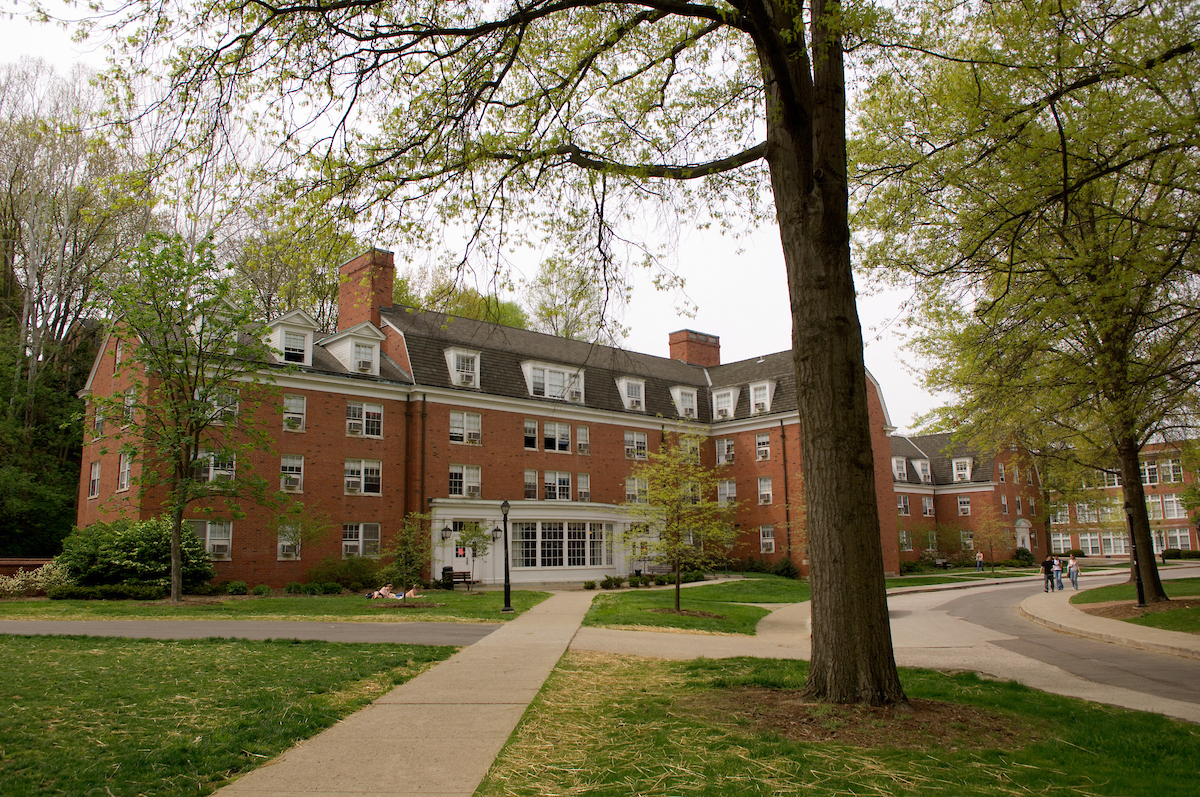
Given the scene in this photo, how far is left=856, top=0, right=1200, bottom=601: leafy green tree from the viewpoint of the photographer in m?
10.4

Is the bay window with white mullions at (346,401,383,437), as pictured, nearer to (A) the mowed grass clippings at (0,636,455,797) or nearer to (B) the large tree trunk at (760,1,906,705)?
(A) the mowed grass clippings at (0,636,455,797)

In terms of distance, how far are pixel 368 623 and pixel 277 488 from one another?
12825 millimetres

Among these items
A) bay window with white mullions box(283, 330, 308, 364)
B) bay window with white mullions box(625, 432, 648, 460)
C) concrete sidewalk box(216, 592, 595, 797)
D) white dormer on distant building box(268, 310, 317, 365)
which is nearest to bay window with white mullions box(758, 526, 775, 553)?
bay window with white mullions box(625, 432, 648, 460)

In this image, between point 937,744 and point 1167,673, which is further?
point 1167,673

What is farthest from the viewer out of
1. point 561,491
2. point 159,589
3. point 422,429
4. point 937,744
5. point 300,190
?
point 561,491

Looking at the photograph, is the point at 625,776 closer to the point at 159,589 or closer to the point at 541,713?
the point at 541,713

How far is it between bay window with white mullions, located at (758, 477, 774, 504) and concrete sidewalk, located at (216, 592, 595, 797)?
30044 mm

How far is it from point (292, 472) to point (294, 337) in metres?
4.87

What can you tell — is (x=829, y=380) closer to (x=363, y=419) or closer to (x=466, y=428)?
(x=363, y=419)

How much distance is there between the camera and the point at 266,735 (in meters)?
6.04

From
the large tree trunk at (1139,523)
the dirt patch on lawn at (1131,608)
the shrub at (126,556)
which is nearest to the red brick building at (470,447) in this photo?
the shrub at (126,556)

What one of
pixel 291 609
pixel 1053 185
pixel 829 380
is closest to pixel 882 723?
pixel 829 380

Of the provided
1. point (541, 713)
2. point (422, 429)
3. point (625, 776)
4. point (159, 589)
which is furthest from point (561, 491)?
point (625, 776)

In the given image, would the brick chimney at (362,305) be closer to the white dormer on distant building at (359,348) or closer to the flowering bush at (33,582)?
the white dormer on distant building at (359,348)
